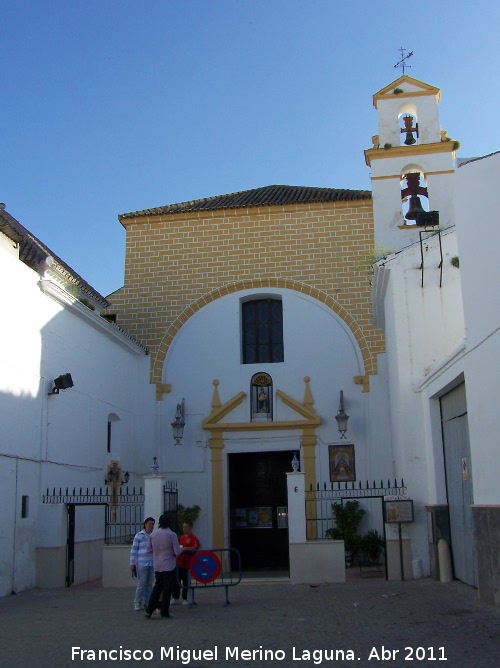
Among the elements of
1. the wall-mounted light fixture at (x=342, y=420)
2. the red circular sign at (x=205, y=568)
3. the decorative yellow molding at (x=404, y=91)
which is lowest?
the red circular sign at (x=205, y=568)

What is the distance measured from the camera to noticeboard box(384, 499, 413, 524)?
13023 mm

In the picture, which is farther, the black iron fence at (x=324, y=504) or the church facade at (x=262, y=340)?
the church facade at (x=262, y=340)

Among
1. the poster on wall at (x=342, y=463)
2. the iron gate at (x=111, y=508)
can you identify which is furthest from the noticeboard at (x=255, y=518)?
the poster on wall at (x=342, y=463)

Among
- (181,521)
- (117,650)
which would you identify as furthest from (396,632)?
(181,521)

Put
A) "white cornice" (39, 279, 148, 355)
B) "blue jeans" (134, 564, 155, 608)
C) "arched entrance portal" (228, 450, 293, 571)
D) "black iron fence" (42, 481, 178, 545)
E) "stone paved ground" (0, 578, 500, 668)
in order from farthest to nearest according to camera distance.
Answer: "arched entrance portal" (228, 450, 293, 571)
"black iron fence" (42, 481, 178, 545)
"white cornice" (39, 279, 148, 355)
"blue jeans" (134, 564, 155, 608)
"stone paved ground" (0, 578, 500, 668)

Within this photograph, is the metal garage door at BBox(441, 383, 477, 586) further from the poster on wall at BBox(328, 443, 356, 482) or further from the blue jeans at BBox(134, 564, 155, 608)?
the poster on wall at BBox(328, 443, 356, 482)

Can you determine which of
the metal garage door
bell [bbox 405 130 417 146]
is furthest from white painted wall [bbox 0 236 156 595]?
bell [bbox 405 130 417 146]

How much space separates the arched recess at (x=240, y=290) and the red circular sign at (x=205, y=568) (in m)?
8.77

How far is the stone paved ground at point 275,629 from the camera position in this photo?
7.01 m

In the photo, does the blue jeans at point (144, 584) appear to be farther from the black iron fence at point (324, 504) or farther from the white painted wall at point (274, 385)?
the white painted wall at point (274, 385)

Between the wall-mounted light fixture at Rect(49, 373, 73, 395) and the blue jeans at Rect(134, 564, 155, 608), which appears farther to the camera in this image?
the wall-mounted light fixture at Rect(49, 373, 73, 395)

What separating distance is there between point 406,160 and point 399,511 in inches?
375

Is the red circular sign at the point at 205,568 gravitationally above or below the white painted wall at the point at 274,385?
below

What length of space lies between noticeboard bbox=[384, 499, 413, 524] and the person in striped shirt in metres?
4.68
